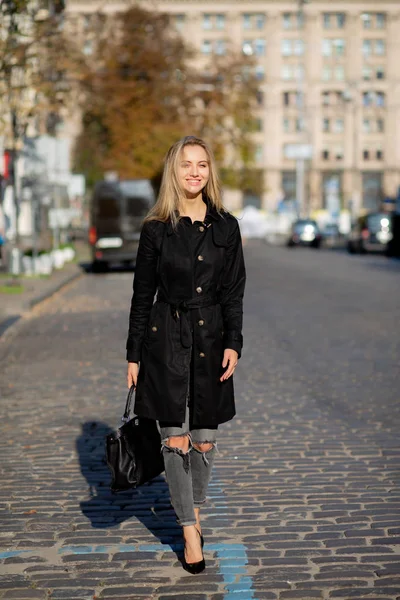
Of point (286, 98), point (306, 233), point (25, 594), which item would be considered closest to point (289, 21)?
point (286, 98)

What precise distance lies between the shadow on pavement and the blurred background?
1.71 meters

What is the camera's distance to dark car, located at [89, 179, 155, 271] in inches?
1401

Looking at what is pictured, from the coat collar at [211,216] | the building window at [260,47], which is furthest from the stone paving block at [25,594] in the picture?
the building window at [260,47]

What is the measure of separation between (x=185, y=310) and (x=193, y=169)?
593mm

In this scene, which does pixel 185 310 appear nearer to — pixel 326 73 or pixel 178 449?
pixel 178 449

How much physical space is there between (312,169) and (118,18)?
6096 centimetres

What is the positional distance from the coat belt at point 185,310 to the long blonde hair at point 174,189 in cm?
32

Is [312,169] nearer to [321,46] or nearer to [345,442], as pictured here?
[321,46]

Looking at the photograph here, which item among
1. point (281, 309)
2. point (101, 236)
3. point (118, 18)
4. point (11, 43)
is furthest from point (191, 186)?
point (118, 18)

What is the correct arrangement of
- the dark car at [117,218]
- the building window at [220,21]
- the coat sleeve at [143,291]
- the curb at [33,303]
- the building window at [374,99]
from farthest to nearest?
the building window at [220,21] → the building window at [374,99] → the dark car at [117,218] → the curb at [33,303] → the coat sleeve at [143,291]

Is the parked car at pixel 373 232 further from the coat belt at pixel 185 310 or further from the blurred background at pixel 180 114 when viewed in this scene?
the coat belt at pixel 185 310

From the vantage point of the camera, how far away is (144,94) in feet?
175

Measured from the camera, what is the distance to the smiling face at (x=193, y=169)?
508 centimetres

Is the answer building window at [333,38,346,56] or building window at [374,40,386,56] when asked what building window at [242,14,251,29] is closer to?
building window at [333,38,346,56]
